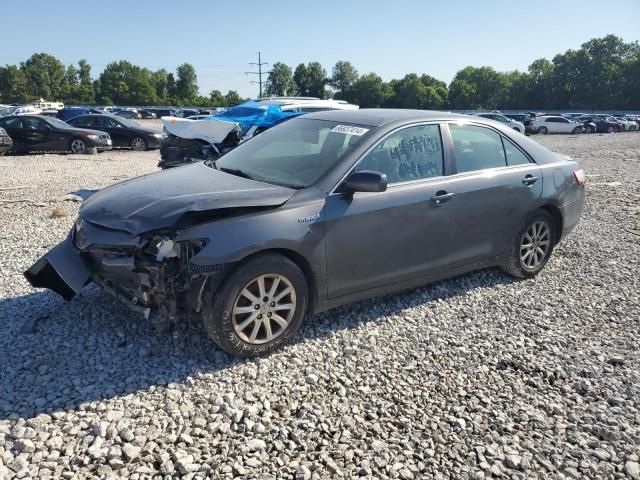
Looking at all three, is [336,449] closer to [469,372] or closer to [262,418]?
[262,418]

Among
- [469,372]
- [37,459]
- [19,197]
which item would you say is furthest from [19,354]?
[19,197]

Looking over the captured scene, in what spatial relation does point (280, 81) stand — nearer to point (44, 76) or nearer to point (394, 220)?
point (44, 76)

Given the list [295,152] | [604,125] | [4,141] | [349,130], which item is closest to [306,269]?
[295,152]

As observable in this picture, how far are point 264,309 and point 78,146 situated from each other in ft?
52.7

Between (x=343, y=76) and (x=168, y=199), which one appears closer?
(x=168, y=199)

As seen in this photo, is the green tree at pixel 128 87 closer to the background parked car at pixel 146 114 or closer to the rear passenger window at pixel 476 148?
the background parked car at pixel 146 114

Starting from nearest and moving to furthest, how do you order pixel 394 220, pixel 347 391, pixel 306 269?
1. pixel 347 391
2. pixel 306 269
3. pixel 394 220

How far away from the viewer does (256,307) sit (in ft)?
12.0

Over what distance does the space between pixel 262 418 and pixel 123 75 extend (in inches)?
5395

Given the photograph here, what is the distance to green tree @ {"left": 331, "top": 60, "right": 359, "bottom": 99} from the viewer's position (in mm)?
120287

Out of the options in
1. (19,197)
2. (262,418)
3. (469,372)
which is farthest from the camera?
(19,197)

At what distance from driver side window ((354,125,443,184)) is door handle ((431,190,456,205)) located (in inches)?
7.1

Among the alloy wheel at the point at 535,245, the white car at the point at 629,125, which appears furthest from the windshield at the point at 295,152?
the white car at the point at 629,125

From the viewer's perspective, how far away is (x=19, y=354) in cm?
367
